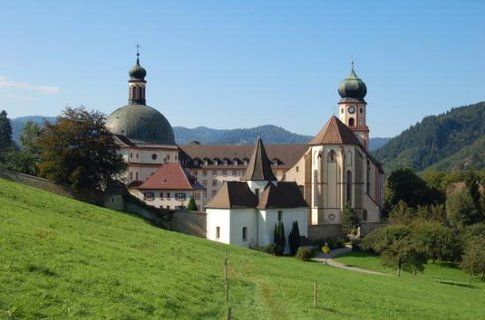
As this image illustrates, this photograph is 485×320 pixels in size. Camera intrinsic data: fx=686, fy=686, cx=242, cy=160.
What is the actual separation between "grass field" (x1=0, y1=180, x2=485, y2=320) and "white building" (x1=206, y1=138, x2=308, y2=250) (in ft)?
71.6

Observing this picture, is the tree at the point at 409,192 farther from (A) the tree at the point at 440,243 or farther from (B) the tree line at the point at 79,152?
(B) the tree line at the point at 79,152

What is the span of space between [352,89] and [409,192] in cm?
1771

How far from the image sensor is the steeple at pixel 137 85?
3799 inches

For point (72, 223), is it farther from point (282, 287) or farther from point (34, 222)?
point (282, 287)

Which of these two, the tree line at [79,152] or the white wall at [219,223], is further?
the white wall at [219,223]

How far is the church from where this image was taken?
60.9m

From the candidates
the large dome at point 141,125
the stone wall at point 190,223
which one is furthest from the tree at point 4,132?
the stone wall at point 190,223

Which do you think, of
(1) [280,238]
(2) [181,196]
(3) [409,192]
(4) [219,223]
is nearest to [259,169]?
(4) [219,223]

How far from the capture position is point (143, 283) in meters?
18.9

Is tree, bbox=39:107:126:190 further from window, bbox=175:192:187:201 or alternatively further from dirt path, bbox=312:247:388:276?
dirt path, bbox=312:247:388:276

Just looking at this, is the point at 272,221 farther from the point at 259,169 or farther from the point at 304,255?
the point at 304,255

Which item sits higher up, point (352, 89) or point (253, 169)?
point (352, 89)

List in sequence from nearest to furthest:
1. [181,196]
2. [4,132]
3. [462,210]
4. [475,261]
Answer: [475,261], [181,196], [462,210], [4,132]

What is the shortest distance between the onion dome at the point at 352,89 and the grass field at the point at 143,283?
6436 centimetres
